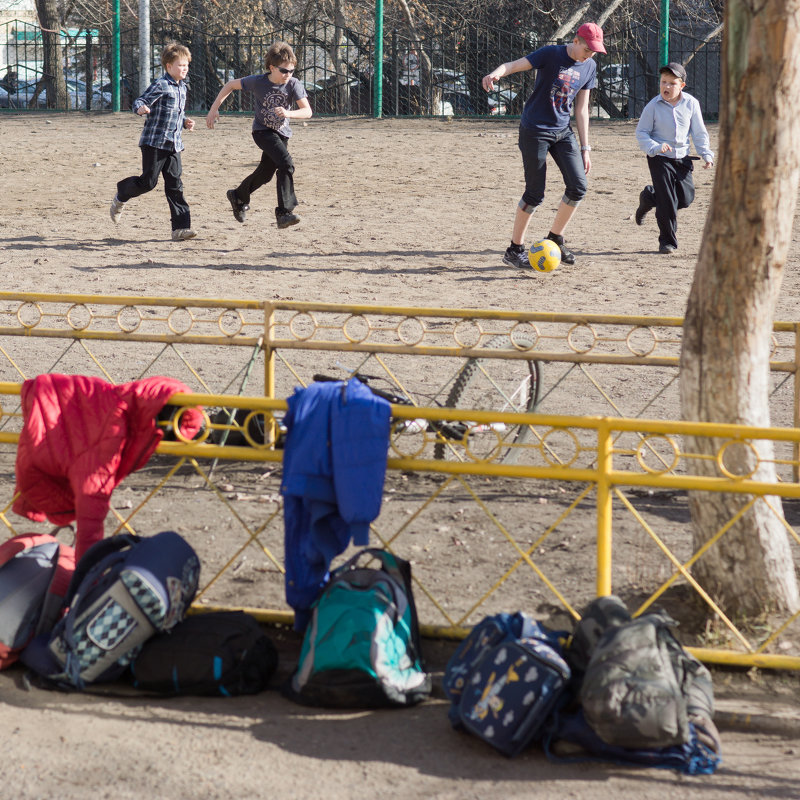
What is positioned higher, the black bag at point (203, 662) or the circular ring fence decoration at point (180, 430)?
the circular ring fence decoration at point (180, 430)

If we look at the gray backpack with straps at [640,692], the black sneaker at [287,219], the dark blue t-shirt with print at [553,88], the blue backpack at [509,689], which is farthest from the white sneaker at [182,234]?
the gray backpack with straps at [640,692]

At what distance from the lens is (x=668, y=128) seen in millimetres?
10609

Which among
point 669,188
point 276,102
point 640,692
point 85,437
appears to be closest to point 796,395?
point 640,692

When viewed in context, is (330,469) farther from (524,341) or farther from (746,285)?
(524,341)

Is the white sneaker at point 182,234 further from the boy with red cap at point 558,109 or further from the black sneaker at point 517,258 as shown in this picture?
the boy with red cap at point 558,109

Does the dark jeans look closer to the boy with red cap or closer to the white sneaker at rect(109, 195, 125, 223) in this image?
the boy with red cap

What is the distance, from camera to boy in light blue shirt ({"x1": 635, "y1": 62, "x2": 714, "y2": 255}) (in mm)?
10586

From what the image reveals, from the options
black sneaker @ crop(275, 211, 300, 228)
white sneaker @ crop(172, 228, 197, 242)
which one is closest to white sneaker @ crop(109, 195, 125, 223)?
white sneaker @ crop(172, 228, 197, 242)

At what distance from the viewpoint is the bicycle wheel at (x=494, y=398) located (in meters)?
6.27

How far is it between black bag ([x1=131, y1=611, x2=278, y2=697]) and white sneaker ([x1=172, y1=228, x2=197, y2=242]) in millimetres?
7995

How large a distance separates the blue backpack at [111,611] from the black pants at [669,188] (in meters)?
8.05

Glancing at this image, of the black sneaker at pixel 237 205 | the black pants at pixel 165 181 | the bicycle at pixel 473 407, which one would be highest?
the black pants at pixel 165 181

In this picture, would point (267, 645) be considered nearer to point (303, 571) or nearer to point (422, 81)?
point (303, 571)

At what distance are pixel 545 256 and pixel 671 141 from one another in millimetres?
1685
